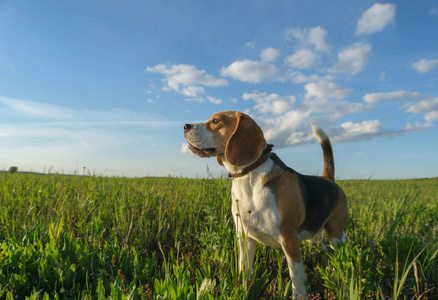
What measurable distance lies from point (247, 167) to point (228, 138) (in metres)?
0.39

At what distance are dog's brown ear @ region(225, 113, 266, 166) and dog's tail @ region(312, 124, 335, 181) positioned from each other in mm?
1784

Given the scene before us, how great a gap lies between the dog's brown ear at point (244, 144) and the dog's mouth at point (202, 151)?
0.25 m

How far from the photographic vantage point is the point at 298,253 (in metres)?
3.24

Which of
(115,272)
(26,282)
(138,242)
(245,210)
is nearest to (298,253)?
(245,210)

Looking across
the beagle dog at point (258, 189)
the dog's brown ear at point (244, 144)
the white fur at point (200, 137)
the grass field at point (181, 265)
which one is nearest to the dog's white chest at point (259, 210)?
the beagle dog at point (258, 189)

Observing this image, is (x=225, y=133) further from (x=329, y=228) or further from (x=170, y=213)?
(x=170, y=213)

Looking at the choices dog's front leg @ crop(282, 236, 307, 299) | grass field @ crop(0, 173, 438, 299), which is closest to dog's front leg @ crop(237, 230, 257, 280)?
grass field @ crop(0, 173, 438, 299)

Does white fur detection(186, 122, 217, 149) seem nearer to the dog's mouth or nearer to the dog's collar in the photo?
the dog's mouth

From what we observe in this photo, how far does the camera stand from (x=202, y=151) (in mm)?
3531

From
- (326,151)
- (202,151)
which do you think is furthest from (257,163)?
(326,151)

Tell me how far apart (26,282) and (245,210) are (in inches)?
88.9

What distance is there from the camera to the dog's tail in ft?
15.7

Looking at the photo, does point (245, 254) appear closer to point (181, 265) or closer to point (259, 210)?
point (259, 210)

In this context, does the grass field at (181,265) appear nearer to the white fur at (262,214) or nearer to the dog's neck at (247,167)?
the white fur at (262,214)
